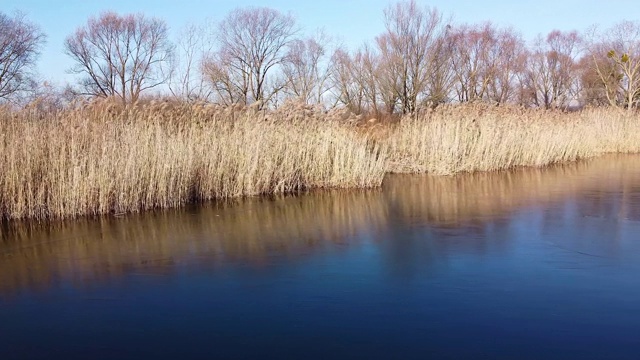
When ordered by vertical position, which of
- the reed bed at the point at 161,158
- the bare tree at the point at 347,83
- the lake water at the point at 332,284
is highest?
the bare tree at the point at 347,83

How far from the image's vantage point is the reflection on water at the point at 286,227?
14.5 feet

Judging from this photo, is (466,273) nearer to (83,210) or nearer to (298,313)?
(298,313)

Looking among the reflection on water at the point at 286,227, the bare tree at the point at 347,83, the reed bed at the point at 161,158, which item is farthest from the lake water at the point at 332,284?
the bare tree at the point at 347,83

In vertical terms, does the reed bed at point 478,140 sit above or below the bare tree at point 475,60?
below

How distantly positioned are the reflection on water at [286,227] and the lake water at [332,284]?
0.10 feet

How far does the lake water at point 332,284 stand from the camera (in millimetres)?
2779

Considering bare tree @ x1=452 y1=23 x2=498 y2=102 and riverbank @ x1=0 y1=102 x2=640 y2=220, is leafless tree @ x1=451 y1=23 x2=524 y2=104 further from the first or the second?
riverbank @ x1=0 y1=102 x2=640 y2=220

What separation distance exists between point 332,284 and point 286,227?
2107 millimetres

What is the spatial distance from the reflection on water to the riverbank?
0.47m

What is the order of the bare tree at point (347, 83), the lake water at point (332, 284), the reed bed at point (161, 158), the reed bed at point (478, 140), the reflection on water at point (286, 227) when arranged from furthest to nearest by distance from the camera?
the bare tree at point (347, 83) < the reed bed at point (478, 140) < the reed bed at point (161, 158) < the reflection on water at point (286, 227) < the lake water at point (332, 284)

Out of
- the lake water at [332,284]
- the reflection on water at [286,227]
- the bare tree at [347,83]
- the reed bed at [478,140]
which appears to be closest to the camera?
the lake water at [332,284]

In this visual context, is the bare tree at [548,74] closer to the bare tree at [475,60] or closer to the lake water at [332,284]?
the bare tree at [475,60]

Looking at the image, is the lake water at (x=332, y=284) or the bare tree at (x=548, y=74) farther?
the bare tree at (x=548, y=74)

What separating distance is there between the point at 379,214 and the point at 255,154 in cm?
252
